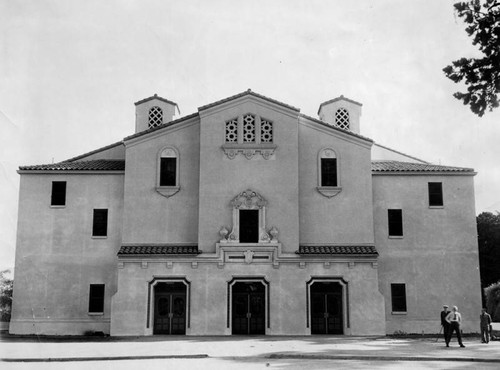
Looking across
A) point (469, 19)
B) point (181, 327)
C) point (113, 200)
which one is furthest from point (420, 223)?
point (469, 19)

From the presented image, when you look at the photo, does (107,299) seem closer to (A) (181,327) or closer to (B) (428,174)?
(A) (181,327)

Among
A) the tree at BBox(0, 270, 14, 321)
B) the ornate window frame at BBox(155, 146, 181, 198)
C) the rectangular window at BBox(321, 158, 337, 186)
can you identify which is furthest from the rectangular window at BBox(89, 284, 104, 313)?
the rectangular window at BBox(321, 158, 337, 186)

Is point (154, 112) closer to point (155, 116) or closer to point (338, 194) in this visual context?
point (155, 116)

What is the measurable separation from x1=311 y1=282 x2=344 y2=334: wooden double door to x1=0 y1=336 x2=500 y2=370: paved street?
12.4ft

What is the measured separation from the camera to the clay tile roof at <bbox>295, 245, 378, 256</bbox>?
107 feet

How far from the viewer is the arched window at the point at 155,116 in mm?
40206

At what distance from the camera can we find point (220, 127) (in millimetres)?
34156

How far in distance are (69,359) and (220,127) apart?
1696 cm

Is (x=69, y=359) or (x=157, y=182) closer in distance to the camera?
(x=69, y=359)

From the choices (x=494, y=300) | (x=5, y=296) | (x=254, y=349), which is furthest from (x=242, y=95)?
(x=494, y=300)

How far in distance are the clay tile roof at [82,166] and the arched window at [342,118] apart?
13651mm

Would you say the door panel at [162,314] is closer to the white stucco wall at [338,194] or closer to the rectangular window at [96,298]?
the rectangular window at [96,298]

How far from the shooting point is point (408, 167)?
3675 cm

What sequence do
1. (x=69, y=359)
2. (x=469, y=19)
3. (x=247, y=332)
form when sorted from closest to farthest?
(x=469, y=19), (x=69, y=359), (x=247, y=332)
